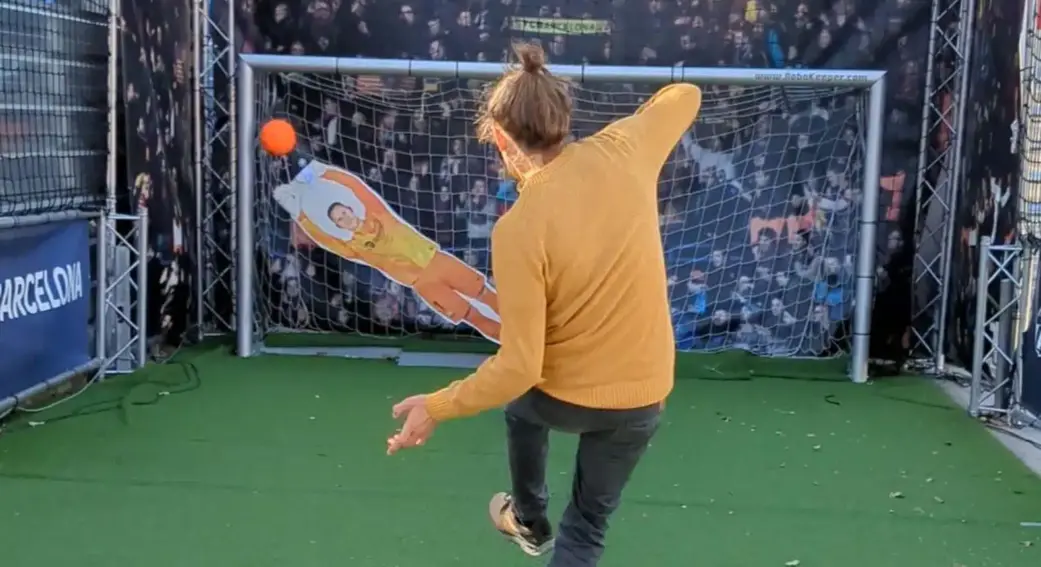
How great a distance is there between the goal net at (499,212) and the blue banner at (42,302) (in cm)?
111

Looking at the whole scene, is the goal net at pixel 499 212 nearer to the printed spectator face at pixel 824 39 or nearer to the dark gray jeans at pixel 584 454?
the printed spectator face at pixel 824 39

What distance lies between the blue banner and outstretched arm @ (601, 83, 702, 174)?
105 inches

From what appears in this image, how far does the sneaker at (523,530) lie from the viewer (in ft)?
8.02

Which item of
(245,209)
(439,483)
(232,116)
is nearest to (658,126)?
(439,483)

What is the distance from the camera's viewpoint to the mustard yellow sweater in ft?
6.15

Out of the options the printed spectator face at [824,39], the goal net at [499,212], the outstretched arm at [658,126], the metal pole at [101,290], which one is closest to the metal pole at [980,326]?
the goal net at [499,212]

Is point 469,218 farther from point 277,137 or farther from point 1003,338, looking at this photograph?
point 1003,338

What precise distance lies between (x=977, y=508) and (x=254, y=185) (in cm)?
346

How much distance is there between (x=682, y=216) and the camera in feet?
18.1

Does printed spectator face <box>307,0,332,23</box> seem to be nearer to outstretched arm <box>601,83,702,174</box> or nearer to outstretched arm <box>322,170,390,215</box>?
outstretched arm <box>322,170,390,215</box>

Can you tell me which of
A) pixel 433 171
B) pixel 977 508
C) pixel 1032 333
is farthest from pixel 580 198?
pixel 433 171

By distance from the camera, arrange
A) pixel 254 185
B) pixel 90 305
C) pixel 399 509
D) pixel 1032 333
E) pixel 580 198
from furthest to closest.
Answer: pixel 254 185 < pixel 90 305 < pixel 1032 333 < pixel 399 509 < pixel 580 198

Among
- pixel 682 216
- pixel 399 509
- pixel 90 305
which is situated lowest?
pixel 399 509

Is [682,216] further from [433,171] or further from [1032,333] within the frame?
[1032,333]
